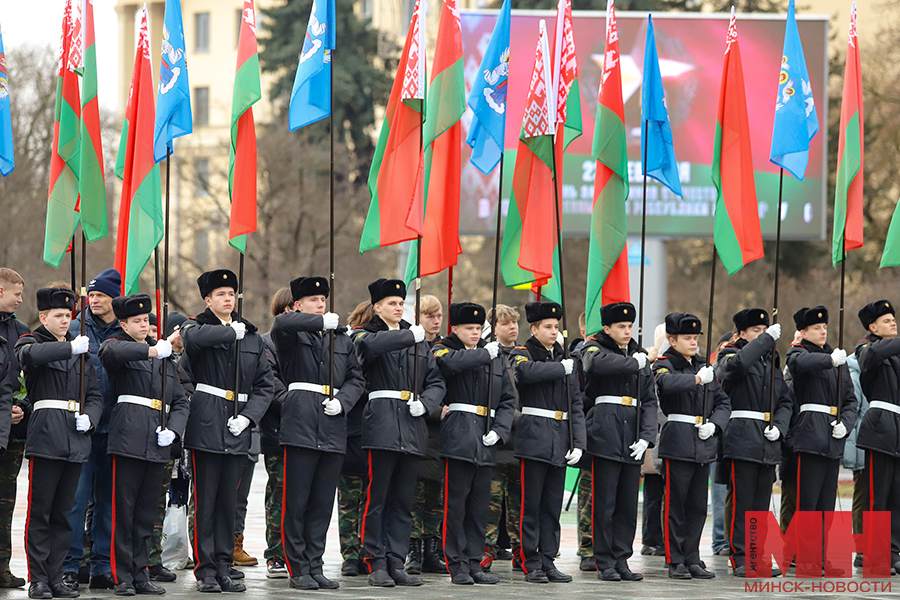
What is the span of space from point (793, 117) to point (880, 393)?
237cm

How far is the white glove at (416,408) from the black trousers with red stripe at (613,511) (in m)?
1.46

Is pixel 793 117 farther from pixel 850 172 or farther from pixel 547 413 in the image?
pixel 547 413

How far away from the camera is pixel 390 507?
917 cm

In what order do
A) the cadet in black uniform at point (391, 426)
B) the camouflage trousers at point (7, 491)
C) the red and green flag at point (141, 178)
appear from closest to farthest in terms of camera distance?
the camouflage trousers at point (7, 491) → the cadet in black uniform at point (391, 426) → the red and green flag at point (141, 178)

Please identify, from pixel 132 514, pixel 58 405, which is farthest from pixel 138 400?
pixel 132 514

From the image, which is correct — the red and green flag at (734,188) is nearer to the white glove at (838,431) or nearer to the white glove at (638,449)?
the white glove at (838,431)

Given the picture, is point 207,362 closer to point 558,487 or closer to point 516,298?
point 558,487

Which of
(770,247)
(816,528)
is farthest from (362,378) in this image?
(770,247)

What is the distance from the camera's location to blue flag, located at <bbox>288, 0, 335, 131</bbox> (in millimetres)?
9727

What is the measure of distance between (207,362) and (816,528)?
4896mm

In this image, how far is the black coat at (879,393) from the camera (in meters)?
10.2

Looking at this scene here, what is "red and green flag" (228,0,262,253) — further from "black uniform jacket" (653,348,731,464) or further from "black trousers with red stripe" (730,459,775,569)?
"black trousers with red stripe" (730,459,775,569)

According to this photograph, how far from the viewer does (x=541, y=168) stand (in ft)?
34.0

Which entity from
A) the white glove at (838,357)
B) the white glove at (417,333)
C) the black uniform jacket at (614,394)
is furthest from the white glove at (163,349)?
the white glove at (838,357)
